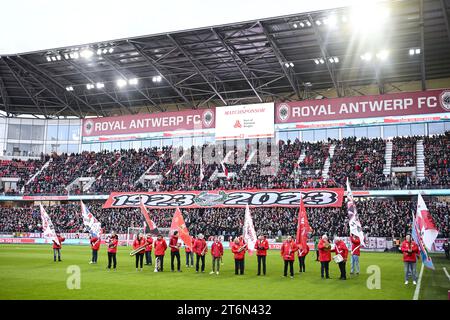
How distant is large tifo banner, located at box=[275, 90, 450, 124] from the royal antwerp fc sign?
7.20m

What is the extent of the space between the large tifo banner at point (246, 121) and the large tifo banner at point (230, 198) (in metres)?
5.36

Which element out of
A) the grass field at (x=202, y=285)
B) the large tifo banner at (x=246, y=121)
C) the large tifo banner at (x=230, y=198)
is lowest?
the grass field at (x=202, y=285)

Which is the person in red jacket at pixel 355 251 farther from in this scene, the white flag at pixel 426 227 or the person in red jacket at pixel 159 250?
the person in red jacket at pixel 159 250

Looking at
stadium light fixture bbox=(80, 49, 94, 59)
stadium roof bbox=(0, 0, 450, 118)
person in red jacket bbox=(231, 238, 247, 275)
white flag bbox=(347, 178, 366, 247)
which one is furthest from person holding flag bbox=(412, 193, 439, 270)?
stadium light fixture bbox=(80, 49, 94, 59)

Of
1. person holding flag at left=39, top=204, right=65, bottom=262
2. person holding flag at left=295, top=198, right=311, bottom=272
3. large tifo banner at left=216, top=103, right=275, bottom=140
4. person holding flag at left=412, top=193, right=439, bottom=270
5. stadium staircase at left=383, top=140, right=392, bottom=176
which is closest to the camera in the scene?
person holding flag at left=412, top=193, right=439, bottom=270

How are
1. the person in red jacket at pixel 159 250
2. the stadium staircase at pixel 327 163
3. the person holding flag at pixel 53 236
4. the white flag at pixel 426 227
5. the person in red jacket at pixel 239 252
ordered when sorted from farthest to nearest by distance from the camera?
the stadium staircase at pixel 327 163, the person holding flag at pixel 53 236, the person in red jacket at pixel 159 250, the person in red jacket at pixel 239 252, the white flag at pixel 426 227

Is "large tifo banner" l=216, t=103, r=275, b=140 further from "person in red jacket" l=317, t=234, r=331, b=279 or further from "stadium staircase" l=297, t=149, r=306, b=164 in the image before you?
"person in red jacket" l=317, t=234, r=331, b=279

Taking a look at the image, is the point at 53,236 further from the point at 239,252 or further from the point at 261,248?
the point at 261,248

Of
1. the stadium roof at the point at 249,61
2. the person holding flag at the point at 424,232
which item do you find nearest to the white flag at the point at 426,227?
the person holding flag at the point at 424,232

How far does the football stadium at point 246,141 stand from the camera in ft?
104

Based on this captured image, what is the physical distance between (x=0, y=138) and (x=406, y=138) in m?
52.9

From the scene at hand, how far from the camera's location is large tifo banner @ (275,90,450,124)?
3503cm

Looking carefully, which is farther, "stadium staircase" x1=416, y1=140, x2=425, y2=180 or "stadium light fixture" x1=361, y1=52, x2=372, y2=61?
"stadium staircase" x1=416, y1=140, x2=425, y2=180

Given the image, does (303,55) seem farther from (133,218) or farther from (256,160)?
(133,218)
